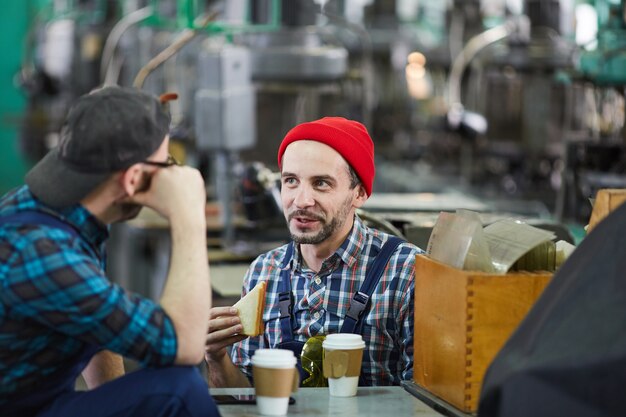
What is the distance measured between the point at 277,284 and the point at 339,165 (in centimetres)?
32

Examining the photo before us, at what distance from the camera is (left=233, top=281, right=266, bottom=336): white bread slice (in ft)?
8.88

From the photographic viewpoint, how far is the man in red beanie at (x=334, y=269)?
3.03 metres

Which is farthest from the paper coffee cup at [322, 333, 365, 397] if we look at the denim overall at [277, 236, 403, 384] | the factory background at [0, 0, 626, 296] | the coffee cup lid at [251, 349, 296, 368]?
the factory background at [0, 0, 626, 296]

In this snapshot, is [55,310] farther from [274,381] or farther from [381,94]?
[381,94]

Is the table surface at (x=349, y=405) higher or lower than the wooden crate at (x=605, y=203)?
lower

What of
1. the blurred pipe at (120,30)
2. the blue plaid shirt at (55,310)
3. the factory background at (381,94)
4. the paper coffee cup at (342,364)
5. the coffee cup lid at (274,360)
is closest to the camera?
the blue plaid shirt at (55,310)

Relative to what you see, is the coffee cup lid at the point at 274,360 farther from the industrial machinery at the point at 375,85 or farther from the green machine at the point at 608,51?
the green machine at the point at 608,51

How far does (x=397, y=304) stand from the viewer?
3.04m

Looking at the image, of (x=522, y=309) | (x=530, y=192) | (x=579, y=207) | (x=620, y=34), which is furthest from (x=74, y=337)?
(x=530, y=192)

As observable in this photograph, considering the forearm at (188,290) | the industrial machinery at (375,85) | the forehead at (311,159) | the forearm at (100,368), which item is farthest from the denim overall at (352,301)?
the industrial machinery at (375,85)

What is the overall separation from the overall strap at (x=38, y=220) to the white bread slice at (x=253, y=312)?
51cm

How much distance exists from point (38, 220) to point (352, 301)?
3.13ft

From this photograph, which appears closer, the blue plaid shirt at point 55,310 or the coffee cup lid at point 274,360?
the blue plaid shirt at point 55,310

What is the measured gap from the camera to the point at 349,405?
2533 mm
